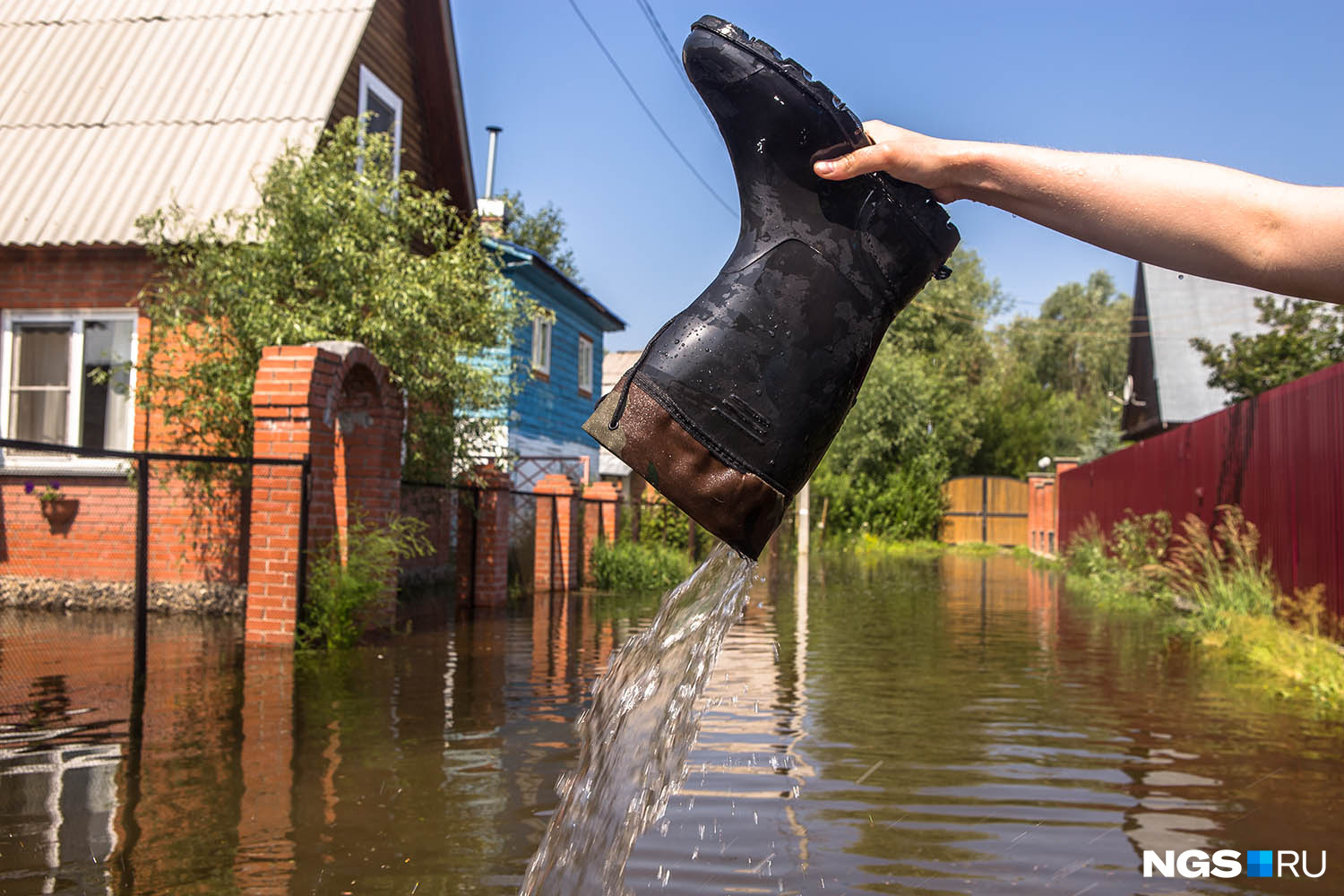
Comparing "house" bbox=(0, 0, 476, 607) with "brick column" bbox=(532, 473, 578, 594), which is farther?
"brick column" bbox=(532, 473, 578, 594)

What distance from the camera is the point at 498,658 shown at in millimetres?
8172

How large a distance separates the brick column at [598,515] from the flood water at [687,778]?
6.37 metres

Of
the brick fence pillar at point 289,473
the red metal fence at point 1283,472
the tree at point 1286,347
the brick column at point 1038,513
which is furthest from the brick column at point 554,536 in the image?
the brick column at point 1038,513

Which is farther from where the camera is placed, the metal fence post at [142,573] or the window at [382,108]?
the window at [382,108]

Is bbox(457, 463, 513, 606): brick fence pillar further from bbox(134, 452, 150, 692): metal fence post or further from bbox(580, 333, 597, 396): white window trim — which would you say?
bbox(580, 333, 597, 396): white window trim

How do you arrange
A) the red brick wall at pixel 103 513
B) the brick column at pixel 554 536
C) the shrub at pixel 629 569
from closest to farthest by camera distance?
the red brick wall at pixel 103 513 → the brick column at pixel 554 536 → the shrub at pixel 629 569

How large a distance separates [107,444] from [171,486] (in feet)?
4.96

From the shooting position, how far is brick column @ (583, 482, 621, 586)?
15.3 m

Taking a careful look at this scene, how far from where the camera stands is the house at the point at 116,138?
11633 millimetres

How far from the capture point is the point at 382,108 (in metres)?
14.4

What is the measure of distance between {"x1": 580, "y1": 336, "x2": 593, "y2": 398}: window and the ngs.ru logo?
19600 mm

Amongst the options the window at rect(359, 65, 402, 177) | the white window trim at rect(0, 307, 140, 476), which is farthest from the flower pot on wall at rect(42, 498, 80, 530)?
the window at rect(359, 65, 402, 177)

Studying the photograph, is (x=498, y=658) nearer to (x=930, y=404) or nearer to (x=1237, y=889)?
(x=1237, y=889)

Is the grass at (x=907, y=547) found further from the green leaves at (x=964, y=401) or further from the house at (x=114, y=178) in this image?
Answer: the house at (x=114, y=178)
